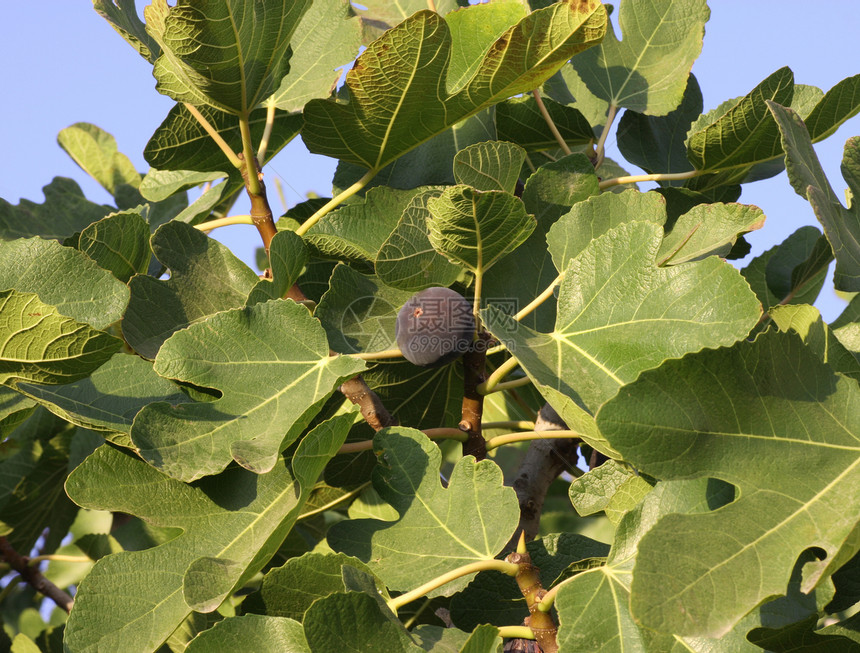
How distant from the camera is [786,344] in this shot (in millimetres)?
946

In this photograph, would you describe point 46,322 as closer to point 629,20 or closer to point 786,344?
point 786,344

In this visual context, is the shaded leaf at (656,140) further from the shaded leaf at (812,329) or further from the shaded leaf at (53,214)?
the shaded leaf at (53,214)

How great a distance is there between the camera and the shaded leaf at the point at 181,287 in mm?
1285

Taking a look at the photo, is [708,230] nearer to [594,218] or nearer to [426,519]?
[594,218]

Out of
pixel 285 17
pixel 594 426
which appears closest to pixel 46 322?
pixel 285 17

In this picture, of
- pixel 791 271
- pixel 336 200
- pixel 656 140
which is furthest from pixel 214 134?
pixel 791 271

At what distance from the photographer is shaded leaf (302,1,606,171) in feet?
3.94

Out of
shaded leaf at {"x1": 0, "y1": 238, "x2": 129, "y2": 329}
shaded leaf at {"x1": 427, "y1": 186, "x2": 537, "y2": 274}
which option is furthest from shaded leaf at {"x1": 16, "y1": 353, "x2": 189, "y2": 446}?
shaded leaf at {"x1": 427, "y1": 186, "x2": 537, "y2": 274}

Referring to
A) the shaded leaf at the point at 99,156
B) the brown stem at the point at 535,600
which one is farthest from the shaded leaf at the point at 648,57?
the shaded leaf at the point at 99,156

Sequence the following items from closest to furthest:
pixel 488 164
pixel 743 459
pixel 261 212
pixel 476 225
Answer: pixel 743 459 < pixel 476 225 < pixel 488 164 < pixel 261 212

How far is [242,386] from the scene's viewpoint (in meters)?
1.18

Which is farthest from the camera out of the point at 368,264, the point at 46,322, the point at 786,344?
the point at 368,264

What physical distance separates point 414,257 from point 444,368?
263 mm

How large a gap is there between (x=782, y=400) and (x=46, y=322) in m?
0.90
